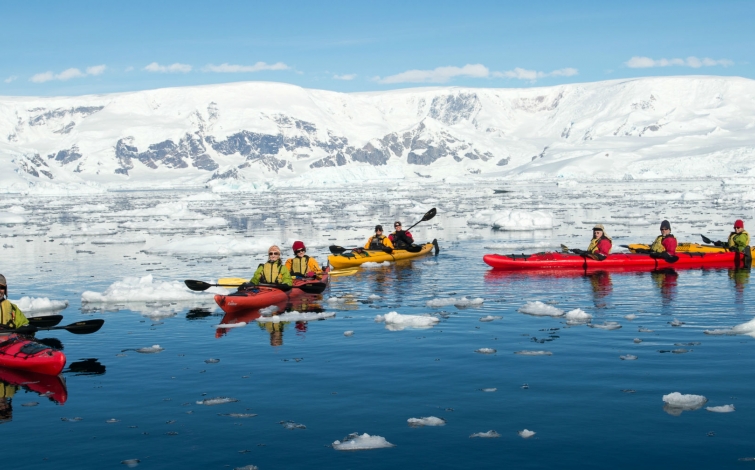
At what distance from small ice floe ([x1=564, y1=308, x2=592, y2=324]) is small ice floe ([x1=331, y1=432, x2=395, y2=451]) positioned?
646cm

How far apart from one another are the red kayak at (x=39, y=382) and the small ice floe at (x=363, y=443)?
12.3 feet

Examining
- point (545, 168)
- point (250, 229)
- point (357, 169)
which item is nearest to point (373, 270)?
point (250, 229)

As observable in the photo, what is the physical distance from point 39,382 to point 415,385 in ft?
15.5

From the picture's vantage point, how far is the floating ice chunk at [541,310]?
561 inches

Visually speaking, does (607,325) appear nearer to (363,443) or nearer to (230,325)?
(230,325)

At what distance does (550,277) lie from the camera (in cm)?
1942

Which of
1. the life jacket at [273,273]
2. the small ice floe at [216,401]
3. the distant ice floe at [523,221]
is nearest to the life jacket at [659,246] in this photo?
the life jacket at [273,273]

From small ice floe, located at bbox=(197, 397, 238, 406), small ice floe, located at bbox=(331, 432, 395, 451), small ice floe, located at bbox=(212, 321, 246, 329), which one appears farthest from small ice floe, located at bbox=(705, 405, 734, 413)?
small ice floe, located at bbox=(212, 321, 246, 329)

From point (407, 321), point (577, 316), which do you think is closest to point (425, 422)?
point (407, 321)

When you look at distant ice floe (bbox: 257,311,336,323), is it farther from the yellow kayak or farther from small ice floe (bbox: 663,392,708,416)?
small ice floe (bbox: 663,392,708,416)

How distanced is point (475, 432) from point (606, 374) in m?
2.67

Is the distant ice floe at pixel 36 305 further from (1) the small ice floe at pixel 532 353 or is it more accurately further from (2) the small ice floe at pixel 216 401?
(1) the small ice floe at pixel 532 353

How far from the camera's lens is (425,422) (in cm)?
838

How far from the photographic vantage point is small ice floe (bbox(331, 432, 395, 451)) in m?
7.71
